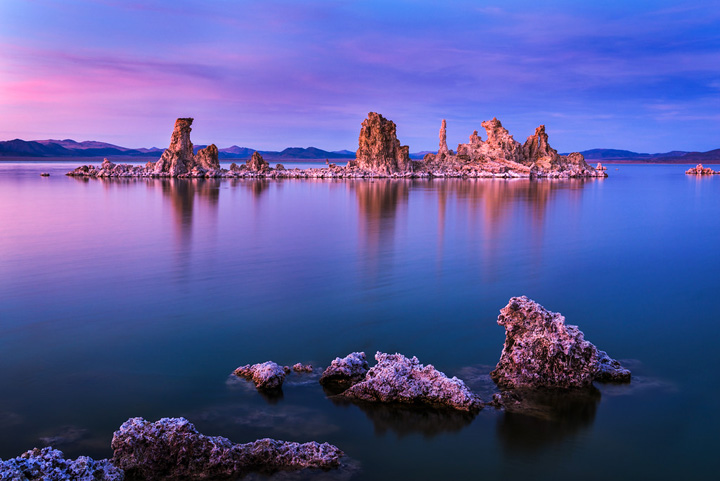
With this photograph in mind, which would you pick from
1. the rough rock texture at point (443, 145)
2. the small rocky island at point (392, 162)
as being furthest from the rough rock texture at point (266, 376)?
the rough rock texture at point (443, 145)

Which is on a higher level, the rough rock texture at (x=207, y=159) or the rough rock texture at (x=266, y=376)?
the rough rock texture at (x=207, y=159)

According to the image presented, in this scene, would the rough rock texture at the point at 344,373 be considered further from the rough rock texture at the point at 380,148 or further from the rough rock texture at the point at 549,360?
the rough rock texture at the point at 380,148

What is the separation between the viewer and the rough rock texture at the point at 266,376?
716 centimetres

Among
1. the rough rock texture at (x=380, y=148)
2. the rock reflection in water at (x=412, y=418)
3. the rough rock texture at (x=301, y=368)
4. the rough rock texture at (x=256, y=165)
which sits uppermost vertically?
the rough rock texture at (x=380, y=148)

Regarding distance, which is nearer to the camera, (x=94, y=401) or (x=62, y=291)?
(x=94, y=401)

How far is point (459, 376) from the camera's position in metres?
7.74

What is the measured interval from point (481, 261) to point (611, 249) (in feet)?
21.2

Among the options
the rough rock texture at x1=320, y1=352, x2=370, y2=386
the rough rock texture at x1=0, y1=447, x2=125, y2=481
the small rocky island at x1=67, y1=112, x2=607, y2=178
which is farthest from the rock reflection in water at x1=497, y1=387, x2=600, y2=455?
the small rocky island at x1=67, y1=112, x2=607, y2=178

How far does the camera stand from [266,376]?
716 cm

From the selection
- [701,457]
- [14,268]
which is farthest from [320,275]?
[701,457]

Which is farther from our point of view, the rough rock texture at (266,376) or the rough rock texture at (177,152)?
the rough rock texture at (177,152)

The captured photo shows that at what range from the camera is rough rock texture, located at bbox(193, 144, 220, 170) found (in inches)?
3465

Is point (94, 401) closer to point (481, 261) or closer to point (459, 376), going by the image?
point (459, 376)

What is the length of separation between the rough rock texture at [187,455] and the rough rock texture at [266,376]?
1.61m
